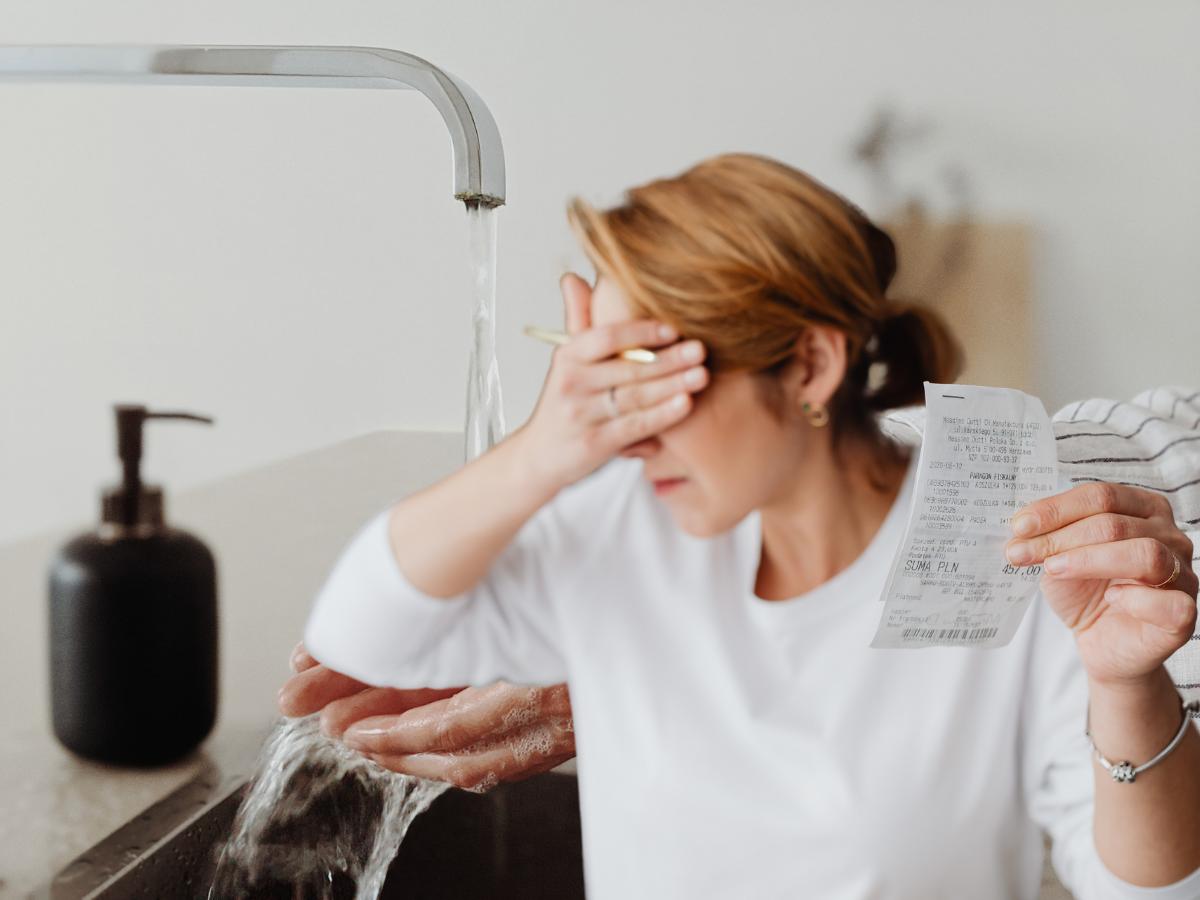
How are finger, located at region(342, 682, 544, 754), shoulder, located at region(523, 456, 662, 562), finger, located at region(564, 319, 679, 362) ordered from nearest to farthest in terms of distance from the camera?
finger, located at region(564, 319, 679, 362) < shoulder, located at region(523, 456, 662, 562) < finger, located at region(342, 682, 544, 754)

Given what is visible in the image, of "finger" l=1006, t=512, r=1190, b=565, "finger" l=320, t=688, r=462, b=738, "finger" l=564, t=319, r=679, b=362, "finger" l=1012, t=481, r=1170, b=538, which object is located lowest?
"finger" l=320, t=688, r=462, b=738

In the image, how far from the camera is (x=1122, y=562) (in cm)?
52

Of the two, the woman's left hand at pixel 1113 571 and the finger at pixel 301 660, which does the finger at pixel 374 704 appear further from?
the woman's left hand at pixel 1113 571

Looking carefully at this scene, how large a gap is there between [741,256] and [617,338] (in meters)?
0.07

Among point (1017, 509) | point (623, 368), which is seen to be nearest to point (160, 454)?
point (623, 368)

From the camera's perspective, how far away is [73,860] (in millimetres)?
786

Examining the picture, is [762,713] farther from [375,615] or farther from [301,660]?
[301,660]

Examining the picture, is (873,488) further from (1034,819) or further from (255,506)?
(255,506)

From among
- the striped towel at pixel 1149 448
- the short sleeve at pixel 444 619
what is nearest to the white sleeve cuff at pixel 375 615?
the short sleeve at pixel 444 619

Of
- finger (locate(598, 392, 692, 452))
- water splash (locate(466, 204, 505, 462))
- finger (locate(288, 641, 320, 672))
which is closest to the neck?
finger (locate(598, 392, 692, 452))

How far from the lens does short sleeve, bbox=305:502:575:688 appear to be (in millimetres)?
534

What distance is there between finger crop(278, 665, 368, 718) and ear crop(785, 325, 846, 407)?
1.15ft

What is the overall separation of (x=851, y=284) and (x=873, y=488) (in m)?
0.12

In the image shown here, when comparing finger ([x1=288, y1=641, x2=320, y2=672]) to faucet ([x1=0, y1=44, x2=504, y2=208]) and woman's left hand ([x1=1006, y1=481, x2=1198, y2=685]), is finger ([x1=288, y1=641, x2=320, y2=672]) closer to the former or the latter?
faucet ([x1=0, y1=44, x2=504, y2=208])
